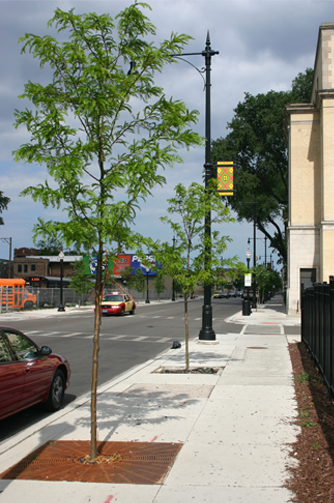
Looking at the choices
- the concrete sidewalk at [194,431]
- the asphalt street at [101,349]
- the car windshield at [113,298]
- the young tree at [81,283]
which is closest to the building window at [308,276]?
the asphalt street at [101,349]

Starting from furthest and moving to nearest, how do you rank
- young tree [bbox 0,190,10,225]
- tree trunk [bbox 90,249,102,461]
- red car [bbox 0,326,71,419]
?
young tree [bbox 0,190,10,225], red car [bbox 0,326,71,419], tree trunk [bbox 90,249,102,461]

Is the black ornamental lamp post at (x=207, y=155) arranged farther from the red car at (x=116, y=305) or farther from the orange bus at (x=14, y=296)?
the orange bus at (x=14, y=296)

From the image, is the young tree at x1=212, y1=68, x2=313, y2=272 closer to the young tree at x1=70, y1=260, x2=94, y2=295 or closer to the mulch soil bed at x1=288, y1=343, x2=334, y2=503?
the young tree at x1=70, y1=260, x2=94, y2=295

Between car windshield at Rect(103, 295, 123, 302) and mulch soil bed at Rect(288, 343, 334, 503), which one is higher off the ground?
car windshield at Rect(103, 295, 123, 302)

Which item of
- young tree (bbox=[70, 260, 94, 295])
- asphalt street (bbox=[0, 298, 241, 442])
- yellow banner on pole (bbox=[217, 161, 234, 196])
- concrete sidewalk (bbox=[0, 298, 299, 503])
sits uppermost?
yellow banner on pole (bbox=[217, 161, 234, 196])

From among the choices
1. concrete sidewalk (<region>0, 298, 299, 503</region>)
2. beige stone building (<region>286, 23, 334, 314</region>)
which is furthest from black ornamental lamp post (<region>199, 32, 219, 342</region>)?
beige stone building (<region>286, 23, 334, 314</region>)

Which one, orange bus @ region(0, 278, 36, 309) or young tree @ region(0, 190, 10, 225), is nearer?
orange bus @ region(0, 278, 36, 309)

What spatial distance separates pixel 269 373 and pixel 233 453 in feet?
18.0

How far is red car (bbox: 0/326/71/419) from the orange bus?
3114cm

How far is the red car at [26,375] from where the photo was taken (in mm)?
6379

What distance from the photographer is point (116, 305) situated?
3406 cm

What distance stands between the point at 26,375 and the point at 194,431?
2.37 m

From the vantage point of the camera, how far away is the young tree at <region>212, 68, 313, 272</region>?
161 feet

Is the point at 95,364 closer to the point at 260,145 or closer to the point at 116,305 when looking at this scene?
the point at 116,305
